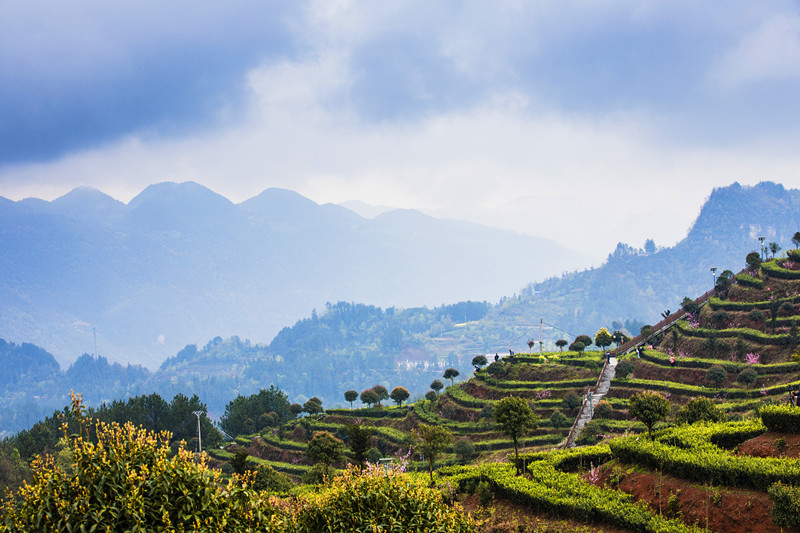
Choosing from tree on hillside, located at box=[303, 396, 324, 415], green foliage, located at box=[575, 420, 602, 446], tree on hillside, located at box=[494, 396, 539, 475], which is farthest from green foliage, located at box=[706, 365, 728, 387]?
tree on hillside, located at box=[303, 396, 324, 415]

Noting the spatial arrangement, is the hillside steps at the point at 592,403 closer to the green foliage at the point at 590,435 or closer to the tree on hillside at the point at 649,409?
the green foliage at the point at 590,435

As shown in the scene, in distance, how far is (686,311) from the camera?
64.6m

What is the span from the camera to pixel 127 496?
12.3 metres

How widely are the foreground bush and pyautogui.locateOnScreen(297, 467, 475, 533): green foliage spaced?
4.63ft

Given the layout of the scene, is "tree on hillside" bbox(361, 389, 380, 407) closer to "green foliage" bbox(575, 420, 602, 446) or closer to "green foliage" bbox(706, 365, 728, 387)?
"green foliage" bbox(575, 420, 602, 446)

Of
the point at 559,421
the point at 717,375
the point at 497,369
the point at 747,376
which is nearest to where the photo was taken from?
the point at 747,376

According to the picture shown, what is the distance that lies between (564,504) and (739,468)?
612cm

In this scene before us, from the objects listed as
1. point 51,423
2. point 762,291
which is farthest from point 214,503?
point 51,423

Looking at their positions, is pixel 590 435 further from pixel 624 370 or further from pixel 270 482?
pixel 270 482

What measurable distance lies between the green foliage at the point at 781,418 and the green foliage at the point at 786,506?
462cm

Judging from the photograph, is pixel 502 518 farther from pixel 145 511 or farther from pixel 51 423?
pixel 51 423

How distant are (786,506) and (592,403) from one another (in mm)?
34177

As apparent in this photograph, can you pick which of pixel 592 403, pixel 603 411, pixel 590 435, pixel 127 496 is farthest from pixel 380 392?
pixel 127 496

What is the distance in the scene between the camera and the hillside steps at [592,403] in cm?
4475
